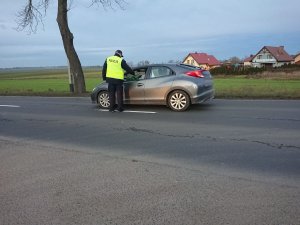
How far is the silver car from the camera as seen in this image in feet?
38.5

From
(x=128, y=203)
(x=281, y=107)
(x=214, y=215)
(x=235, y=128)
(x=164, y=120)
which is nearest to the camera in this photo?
(x=214, y=215)

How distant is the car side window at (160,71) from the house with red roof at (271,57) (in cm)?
10943

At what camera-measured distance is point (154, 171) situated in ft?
18.9

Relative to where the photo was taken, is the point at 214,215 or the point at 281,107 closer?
the point at 214,215

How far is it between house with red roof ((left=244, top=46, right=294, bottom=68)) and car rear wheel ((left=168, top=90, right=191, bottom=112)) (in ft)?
360

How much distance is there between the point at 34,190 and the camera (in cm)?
513

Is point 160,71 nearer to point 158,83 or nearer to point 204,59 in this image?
point 158,83

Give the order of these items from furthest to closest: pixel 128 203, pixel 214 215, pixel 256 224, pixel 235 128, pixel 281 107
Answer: pixel 281 107
pixel 235 128
pixel 128 203
pixel 214 215
pixel 256 224

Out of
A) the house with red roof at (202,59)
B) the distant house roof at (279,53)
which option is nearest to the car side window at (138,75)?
the house with red roof at (202,59)

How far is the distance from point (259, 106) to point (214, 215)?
8.88 metres

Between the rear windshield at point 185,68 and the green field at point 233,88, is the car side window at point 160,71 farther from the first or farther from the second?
the green field at point 233,88

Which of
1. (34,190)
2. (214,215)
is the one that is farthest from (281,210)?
(34,190)

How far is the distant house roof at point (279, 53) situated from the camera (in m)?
117

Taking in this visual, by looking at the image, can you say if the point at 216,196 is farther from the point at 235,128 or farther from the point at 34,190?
the point at 235,128
